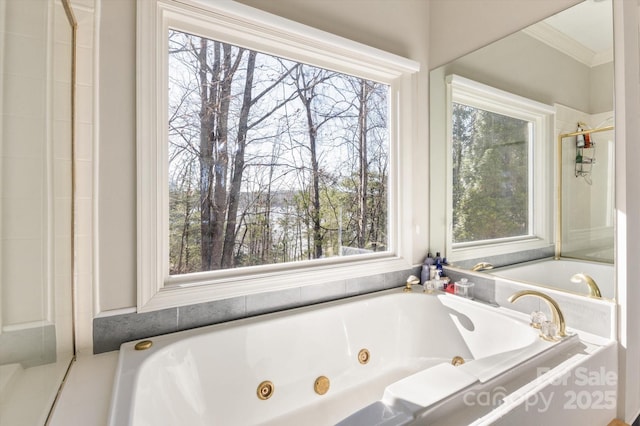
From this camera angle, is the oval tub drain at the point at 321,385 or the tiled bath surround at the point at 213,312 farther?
the oval tub drain at the point at 321,385

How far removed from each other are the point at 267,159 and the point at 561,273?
1566mm

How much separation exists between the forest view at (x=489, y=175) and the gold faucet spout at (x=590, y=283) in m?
0.34

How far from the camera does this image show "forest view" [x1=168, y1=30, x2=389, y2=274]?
1430 mm

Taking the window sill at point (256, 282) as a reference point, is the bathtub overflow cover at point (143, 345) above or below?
below

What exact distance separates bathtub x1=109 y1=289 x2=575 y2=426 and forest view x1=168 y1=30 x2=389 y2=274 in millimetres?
346

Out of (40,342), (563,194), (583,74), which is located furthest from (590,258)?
(40,342)

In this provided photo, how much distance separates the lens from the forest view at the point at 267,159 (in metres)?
1.43

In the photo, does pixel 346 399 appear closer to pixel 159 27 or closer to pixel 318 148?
pixel 318 148

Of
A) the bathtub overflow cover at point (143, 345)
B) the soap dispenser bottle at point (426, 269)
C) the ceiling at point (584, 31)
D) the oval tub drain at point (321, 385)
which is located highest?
the ceiling at point (584, 31)

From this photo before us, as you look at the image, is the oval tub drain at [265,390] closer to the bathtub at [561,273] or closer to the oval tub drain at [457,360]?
the oval tub drain at [457,360]

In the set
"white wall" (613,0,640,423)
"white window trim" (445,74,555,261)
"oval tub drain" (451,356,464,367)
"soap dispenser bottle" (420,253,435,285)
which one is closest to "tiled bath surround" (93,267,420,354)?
"soap dispenser bottle" (420,253,435,285)

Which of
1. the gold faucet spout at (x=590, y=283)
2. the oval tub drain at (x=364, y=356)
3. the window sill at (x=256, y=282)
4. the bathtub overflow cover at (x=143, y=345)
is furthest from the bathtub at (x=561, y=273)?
the bathtub overflow cover at (x=143, y=345)

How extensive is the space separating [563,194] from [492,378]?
1037 millimetres

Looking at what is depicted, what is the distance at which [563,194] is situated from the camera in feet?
4.95
